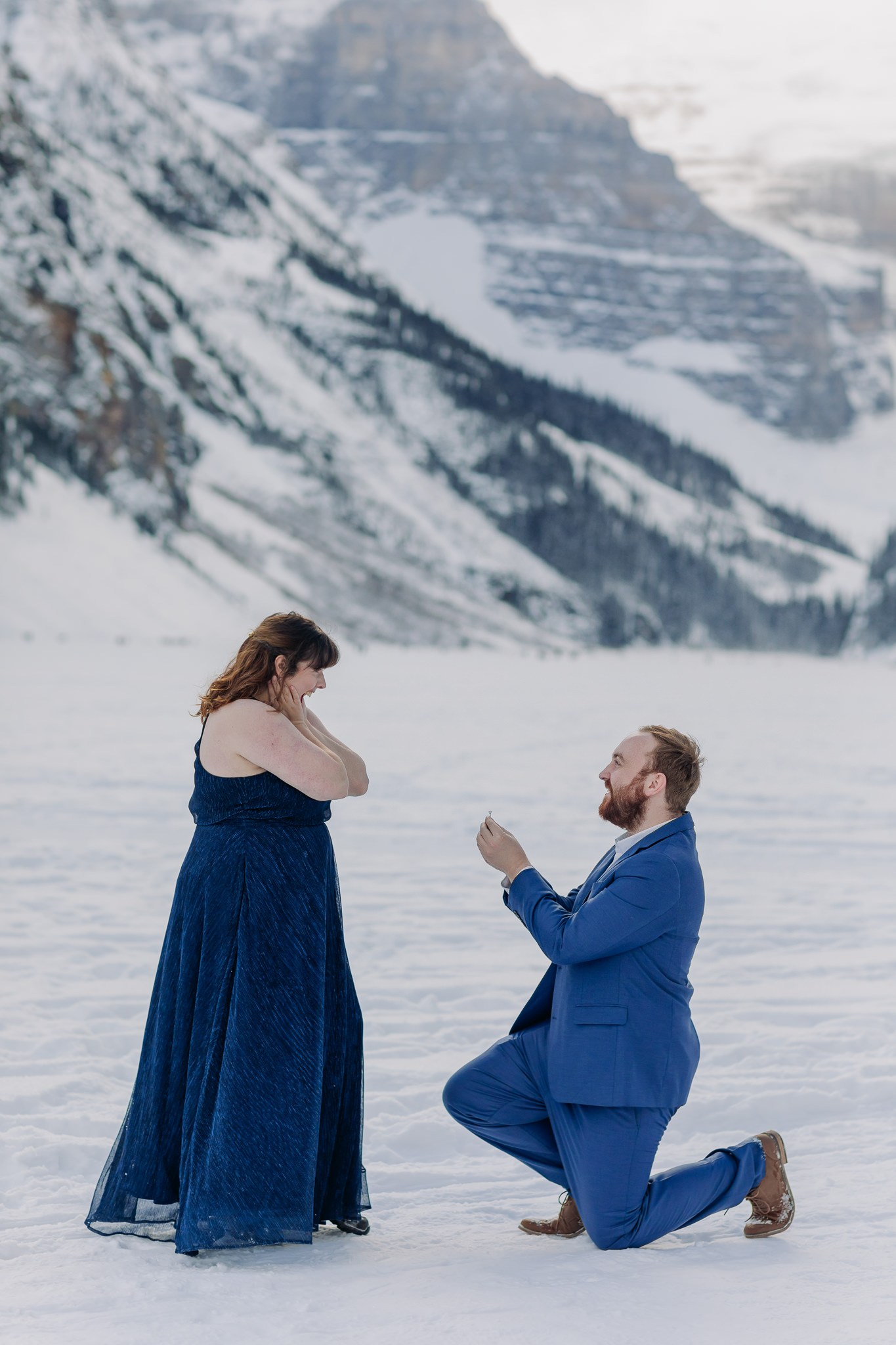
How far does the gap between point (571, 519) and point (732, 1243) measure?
144687 millimetres

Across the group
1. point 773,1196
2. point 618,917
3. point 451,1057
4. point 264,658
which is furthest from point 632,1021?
point 451,1057

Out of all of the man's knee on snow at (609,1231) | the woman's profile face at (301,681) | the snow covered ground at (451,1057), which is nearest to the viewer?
the snow covered ground at (451,1057)

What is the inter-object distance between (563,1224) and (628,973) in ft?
2.77

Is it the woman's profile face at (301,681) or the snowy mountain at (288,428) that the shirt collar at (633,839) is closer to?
the woman's profile face at (301,681)

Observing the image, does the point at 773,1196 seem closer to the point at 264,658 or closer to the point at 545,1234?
the point at 545,1234

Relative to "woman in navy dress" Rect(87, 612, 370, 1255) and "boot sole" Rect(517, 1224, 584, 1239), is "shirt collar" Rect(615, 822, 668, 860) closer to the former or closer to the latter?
"woman in navy dress" Rect(87, 612, 370, 1255)

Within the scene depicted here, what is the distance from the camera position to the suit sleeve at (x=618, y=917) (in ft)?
11.2

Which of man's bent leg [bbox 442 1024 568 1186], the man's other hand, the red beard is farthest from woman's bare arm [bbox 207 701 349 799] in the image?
man's bent leg [bbox 442 1024 568 1186]

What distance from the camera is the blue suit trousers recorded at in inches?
138

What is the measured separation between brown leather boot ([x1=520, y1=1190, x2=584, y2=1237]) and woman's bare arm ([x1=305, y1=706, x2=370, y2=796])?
130 cm

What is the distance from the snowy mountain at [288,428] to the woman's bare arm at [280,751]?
63.4 metres

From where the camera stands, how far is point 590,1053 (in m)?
3.50

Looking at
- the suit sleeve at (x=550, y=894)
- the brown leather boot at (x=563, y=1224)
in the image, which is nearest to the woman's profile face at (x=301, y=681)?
the suit sleeve at (x=550, y=894)

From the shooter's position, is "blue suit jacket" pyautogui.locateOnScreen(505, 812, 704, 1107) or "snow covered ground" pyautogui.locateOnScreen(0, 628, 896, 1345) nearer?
"snow covered ground" pyautogui.locateOnScreen(0, 628, 896, 1345)
